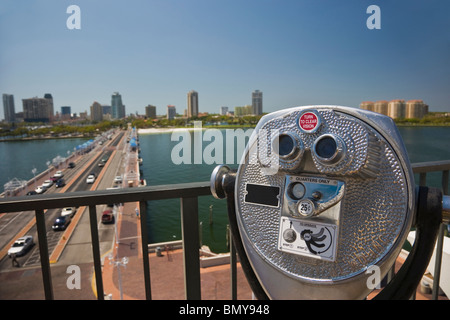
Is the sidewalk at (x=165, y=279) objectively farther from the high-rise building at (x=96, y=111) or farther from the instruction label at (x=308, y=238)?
the high-rise building at (x=96, y=111)

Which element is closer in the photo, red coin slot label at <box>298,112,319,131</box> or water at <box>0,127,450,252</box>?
red coin slot label at <box>298,112,319,131</box>

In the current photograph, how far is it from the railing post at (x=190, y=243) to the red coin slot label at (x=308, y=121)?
2.23ft

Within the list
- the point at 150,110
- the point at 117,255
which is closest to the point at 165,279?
the point at 117,255

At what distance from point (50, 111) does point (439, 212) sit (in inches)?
1715

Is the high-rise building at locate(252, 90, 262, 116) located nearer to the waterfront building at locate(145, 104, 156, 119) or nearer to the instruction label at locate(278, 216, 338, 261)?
the instruction label at locate(278, 216, 338, 261)

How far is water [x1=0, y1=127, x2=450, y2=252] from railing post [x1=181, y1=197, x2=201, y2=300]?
1533 millimetres

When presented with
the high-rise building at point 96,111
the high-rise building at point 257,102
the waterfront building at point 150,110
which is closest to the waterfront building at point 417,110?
the high-rise building at point 257,102

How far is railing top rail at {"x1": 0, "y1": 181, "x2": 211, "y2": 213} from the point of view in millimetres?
1113

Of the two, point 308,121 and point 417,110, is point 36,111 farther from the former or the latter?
point 308,121

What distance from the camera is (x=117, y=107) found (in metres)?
81.6

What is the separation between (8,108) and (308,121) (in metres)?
33.0

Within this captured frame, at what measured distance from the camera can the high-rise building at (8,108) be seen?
24906 millimetres

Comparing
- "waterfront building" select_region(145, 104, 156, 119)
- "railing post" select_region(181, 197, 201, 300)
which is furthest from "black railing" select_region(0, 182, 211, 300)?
"waterfront building" select_region(145, 104, 156, 119)

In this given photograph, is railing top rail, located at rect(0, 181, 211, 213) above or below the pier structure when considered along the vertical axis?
above
